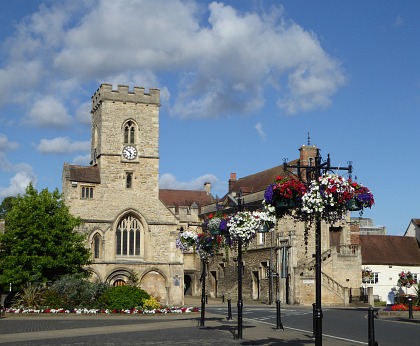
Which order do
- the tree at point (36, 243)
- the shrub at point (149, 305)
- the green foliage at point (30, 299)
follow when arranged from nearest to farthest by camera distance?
the shrub at point (149, 305) → the green foliage at point (30, 299) → the tree at point (36, 243)

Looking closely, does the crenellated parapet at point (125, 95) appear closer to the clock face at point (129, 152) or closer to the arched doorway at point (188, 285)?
the clock face at point (129, 152)

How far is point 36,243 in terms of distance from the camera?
38.1 metres

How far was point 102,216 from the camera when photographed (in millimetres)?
49094

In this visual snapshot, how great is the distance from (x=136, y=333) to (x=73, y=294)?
12.2 meters

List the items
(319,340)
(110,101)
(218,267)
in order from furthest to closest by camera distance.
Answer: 1. (218,267)
2. (110,101)
3. (319,340)

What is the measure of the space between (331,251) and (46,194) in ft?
73.5

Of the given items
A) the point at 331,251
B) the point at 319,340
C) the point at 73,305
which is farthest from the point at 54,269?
the point at 319,340

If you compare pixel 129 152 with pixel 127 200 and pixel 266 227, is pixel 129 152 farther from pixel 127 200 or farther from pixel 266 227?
pixel 266 227

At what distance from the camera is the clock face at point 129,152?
168 ft

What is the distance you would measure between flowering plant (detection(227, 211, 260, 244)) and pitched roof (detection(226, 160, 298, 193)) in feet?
121

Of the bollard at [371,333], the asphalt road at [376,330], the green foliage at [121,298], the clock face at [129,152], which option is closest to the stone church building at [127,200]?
the clock face at [129,152]

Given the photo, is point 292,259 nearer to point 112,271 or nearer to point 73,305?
point 112,271

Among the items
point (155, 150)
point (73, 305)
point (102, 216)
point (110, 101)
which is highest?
point (110, 101)

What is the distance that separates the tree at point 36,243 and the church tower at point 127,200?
8754 millimetres
